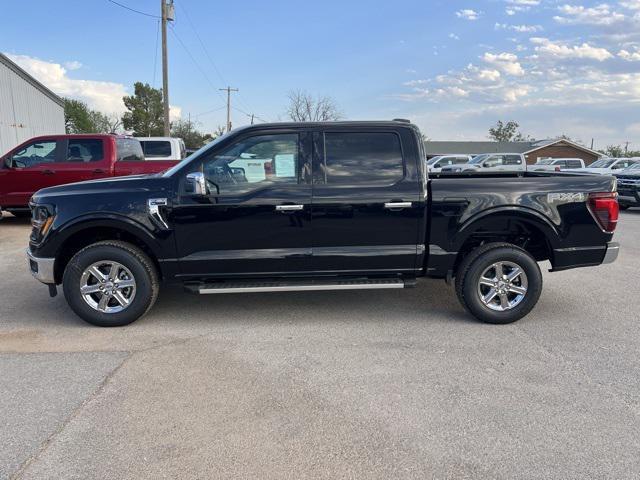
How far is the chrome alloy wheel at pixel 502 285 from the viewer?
4.60m

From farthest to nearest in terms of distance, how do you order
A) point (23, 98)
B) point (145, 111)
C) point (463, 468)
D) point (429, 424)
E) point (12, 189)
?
point (145, 111) < point (23, 98) < point (12, 189) < point (429, 424) < point (463, 468)

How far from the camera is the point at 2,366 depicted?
12.3ft

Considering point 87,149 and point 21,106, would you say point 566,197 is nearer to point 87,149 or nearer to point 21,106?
point 87,149

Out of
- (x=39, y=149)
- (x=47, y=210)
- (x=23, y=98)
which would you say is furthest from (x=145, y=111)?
(x=47, y=210)

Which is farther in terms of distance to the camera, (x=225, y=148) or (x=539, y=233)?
(x=539, y=233)

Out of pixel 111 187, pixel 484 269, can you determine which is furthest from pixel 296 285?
pixel 111 187

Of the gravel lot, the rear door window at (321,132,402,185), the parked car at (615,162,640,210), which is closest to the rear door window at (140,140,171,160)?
the gravel lot

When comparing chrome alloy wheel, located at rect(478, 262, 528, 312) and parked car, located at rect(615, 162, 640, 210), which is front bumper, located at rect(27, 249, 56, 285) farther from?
parked car, located at rect(615, 162, 640, 210)

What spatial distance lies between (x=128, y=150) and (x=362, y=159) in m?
8.18

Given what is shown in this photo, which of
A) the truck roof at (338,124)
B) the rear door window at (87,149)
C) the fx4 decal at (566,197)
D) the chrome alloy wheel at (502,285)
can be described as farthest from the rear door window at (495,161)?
the truck roof at (338,124)

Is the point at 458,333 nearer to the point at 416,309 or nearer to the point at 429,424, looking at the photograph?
the point at 416,309

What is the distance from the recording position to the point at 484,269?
14.9 ft

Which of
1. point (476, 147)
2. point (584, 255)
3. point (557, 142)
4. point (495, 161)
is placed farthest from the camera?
point (476, 147)

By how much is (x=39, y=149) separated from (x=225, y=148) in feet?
26.4
